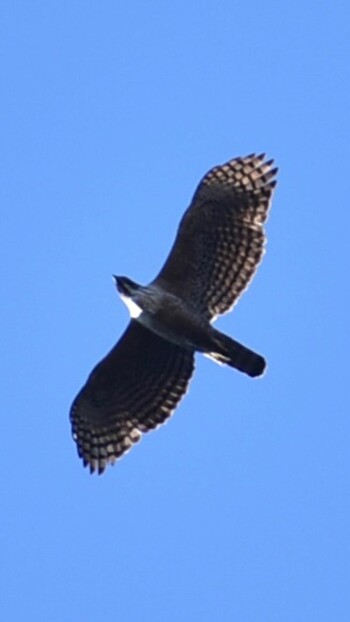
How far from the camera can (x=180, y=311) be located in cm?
1448

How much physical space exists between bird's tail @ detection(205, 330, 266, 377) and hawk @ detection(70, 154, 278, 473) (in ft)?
0.05

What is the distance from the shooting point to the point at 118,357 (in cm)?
1505

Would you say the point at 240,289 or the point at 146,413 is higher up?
the point at 240,289

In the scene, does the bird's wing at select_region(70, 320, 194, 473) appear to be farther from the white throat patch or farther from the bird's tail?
the bird's tail

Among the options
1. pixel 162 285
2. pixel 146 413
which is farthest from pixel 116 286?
pixel 146 413

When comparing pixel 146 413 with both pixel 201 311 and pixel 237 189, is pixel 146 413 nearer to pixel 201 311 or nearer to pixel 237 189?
pixel 201 311

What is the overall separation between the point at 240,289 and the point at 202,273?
453 mm

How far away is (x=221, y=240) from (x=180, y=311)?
0.95 m

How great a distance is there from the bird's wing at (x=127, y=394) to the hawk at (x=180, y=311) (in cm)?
1

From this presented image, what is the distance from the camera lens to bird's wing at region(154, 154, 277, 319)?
580 inches

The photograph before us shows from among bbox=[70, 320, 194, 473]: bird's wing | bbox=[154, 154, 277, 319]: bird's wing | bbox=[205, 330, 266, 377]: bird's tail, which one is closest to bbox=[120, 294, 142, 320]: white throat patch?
bbox=[70, 320, 194, 473]: bird's wing

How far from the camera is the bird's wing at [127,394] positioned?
15008 mm

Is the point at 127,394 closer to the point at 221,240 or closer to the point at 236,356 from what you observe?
the point at 236,356

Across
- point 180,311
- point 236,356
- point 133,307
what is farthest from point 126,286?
point 236,356
